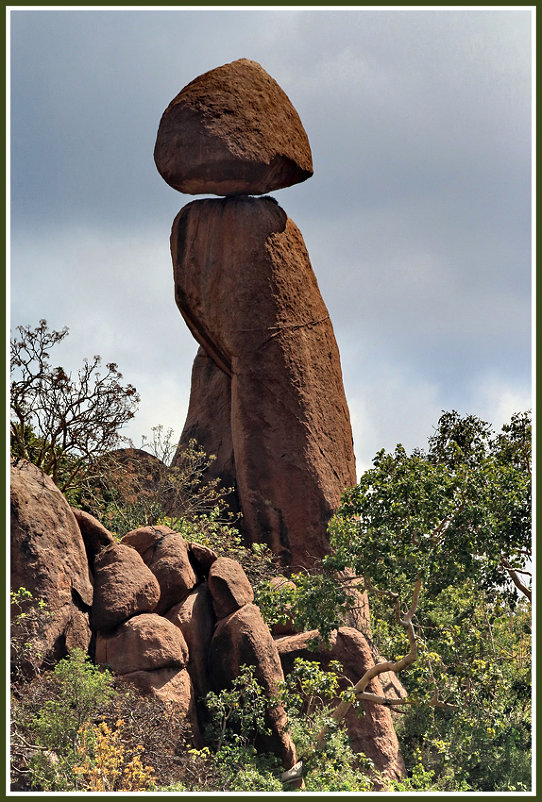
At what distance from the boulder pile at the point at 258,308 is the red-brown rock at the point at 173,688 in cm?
470

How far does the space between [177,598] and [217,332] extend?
20.2 feet

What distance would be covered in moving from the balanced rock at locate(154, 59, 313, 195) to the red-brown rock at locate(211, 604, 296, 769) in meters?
8.50

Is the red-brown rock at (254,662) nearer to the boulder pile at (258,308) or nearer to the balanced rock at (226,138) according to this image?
the boulder pile at (258,308)

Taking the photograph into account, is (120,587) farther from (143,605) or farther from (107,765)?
(107,765)

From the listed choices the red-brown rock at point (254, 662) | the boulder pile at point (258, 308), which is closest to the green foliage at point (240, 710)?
the red-brown rock at point (254, 662)

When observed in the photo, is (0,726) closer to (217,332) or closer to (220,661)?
(220,661)

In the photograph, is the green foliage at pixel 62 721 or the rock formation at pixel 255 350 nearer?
the green foliage at pixel 62 721

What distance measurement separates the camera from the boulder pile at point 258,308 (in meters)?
15.4

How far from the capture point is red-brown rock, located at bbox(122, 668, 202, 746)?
1030 centimetres

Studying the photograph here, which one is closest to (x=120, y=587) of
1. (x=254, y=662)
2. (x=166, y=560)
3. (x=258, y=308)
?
(x=166, y=560)

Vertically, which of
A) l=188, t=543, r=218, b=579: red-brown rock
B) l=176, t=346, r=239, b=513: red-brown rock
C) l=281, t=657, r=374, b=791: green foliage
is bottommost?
l=281, t=657, r=374, b=791: green foliage

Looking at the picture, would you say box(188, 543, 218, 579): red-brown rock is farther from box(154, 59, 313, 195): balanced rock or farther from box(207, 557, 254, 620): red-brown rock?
box(154, 59, 313, 195): balanced rock

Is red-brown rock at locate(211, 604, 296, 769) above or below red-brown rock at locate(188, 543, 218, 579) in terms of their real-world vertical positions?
below

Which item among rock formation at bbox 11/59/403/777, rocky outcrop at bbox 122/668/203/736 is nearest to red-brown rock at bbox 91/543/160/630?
rock formation at bbox 11/59/403/777
